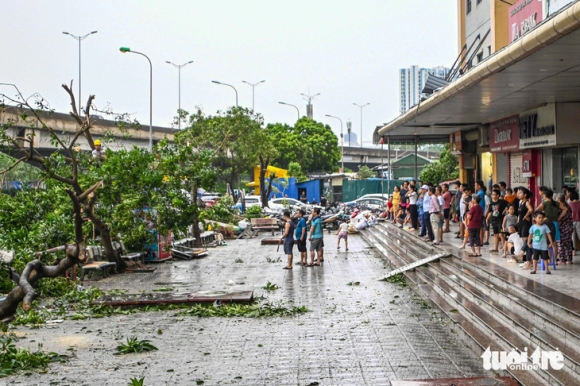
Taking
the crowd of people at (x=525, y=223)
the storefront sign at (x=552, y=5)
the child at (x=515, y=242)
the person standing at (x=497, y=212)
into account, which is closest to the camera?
the crowd of people at (x=525, y=223)

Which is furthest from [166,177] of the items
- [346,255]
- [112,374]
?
[112,374]

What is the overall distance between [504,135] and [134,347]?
15693 mm

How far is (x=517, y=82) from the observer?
14.5 metres

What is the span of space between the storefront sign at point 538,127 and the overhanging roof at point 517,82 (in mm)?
278

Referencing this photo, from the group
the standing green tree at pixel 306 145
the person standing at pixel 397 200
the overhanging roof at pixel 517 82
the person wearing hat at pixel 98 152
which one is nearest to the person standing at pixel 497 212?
the overhanging roof at pixel 517 82

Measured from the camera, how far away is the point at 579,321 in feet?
28.5

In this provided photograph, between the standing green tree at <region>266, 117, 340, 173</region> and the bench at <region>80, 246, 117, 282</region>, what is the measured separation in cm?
4899

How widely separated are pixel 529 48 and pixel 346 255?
46.2 ft

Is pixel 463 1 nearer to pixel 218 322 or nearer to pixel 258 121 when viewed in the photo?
pixel 258 121

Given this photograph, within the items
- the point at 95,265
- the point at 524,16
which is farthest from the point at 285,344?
the point at 524,16

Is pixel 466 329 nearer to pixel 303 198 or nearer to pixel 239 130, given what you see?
pixel 239 130

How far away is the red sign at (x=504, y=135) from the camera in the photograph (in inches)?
853

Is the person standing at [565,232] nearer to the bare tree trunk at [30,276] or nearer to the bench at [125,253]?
the bare tree trunk at [30,276]

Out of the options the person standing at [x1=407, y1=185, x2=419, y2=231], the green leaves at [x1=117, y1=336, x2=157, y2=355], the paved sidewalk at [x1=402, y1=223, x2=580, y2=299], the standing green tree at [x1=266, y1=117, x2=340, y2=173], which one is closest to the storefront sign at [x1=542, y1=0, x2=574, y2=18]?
the paved sidewalk at [x1=402, y1=223, x2=580, y2=299]
